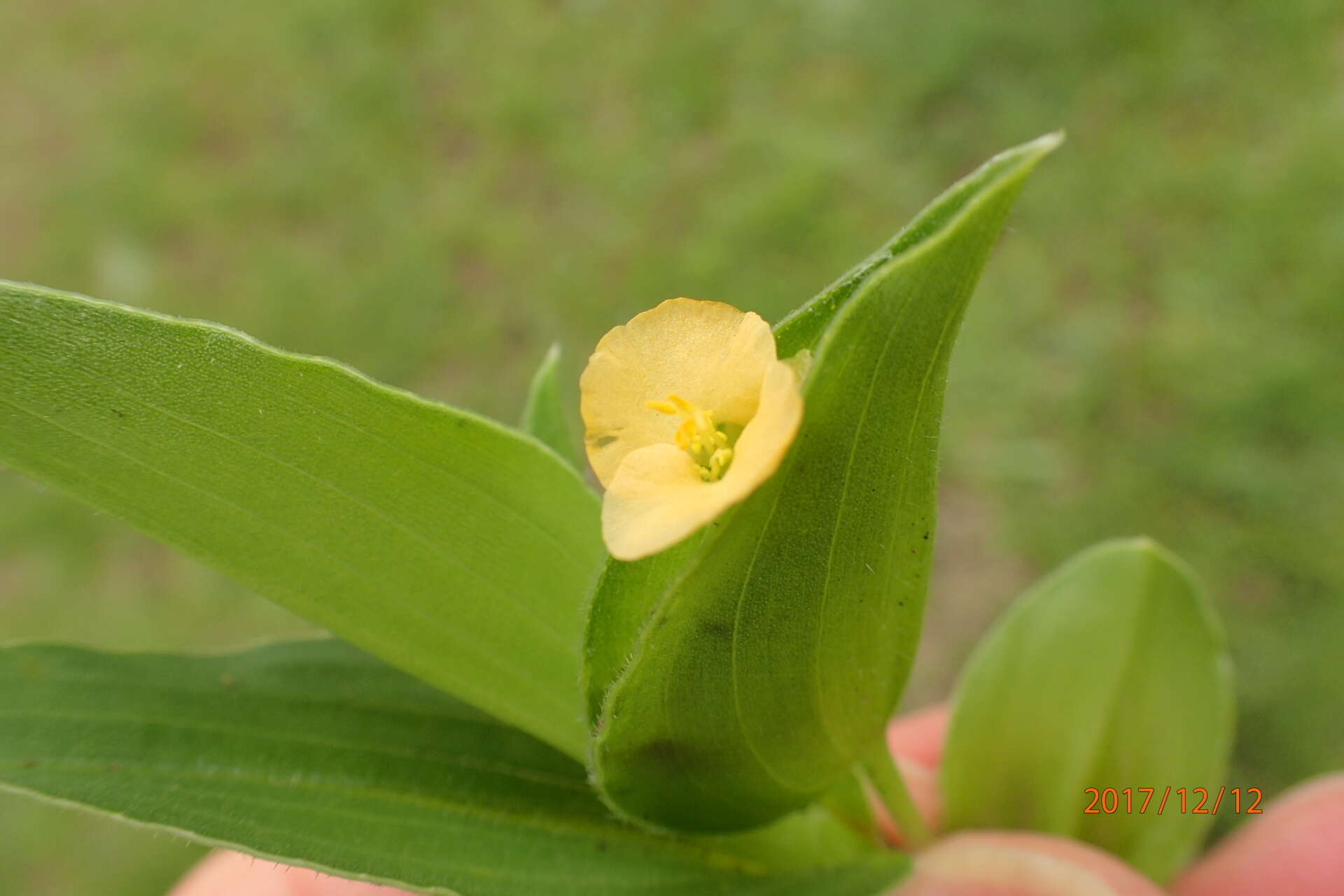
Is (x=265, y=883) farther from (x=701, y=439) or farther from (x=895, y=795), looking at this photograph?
(x=701, y=439)

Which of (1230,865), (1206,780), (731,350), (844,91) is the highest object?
(731,350)

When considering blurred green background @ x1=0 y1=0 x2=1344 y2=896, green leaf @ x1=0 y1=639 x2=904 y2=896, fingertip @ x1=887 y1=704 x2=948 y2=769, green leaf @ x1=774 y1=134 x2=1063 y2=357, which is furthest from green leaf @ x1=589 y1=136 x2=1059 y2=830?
blurred green background @ x1=0 y1=0 x2=1344 y2=896

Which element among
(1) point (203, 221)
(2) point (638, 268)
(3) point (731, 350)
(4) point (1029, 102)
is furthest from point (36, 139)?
(3) point (731, 350)

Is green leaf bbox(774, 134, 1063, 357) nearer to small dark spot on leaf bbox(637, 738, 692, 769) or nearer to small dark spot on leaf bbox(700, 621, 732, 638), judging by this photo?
small dark spot on leaf bbox(700, 621, 732, 638)

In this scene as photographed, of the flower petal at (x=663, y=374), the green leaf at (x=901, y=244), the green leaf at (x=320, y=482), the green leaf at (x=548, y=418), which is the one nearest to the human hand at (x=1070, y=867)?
the green leaf at (x=320, y=482)

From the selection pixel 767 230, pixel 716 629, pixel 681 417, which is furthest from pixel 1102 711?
pixel 767 230

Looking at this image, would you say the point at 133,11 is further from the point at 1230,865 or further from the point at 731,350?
the point at 1230,865
